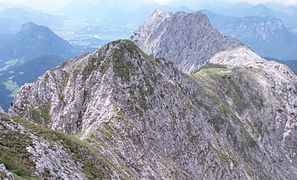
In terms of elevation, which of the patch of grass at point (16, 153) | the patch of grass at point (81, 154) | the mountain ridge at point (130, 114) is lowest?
the mountain ridge at point (130, 114)

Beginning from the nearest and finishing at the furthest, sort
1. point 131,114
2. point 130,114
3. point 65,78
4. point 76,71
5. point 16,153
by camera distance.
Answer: point 16,153, point 130,114, point 131,114, point 65,78, point 76,71

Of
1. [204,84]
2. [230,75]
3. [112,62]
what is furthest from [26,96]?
[230,75]

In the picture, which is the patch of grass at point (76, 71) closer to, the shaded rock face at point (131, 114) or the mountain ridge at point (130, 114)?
the shaded rock face at point (131, 114)

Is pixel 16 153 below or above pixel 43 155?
above

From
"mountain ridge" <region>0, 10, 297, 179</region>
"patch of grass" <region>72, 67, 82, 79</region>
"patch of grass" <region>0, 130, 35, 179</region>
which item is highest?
"patch of grass" <region>0, 130, 35, 179</region>

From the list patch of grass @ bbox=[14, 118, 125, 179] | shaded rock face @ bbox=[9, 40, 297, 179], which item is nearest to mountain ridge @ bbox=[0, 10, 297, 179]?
shaded rock face @ bbox=[9, 40, 297, 179]

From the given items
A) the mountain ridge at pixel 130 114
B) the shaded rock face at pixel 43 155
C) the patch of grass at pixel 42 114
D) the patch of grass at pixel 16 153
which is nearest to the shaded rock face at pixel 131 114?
the patch of grass at pixel 42 114

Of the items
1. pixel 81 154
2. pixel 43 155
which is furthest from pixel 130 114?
pixel 43 155

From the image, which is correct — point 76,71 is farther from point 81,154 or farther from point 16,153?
point 16,153

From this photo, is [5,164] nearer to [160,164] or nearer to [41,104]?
[160,164]

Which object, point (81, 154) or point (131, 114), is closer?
point (81, 154)

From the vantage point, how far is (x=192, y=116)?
103438 millimetres

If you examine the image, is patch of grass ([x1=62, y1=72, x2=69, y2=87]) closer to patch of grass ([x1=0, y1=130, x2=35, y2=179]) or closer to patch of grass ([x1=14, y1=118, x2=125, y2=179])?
patch of grass ([x1=14, y1=118, x2=125, y2=179])

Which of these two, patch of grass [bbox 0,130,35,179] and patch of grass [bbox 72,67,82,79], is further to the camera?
patch of grass [bbox 72,67,82,79]
